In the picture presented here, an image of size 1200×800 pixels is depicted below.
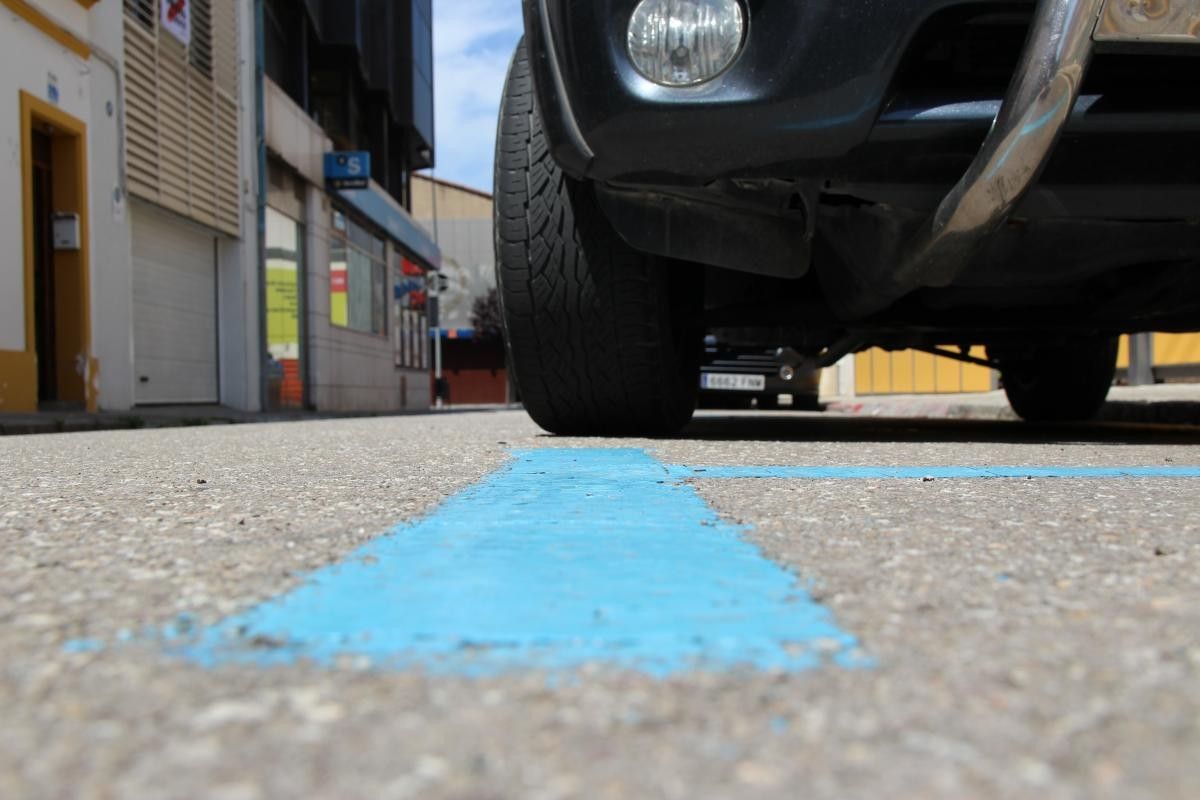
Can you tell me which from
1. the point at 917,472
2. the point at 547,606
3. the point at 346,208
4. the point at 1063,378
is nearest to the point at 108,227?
the point at 346,208

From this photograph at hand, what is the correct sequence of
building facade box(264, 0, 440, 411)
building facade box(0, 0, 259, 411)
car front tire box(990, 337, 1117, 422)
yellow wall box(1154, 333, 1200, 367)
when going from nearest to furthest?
car front tire box(990, 337, 1117, 422) → building facade box(0, 0, 259, 411) → yellow wall box(1154, 333, 1200, 367) → building facade box(264, 0, 440, 411)

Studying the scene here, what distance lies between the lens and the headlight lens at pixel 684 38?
6.88 feet

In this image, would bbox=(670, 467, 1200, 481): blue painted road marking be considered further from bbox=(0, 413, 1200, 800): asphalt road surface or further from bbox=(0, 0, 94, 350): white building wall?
bbox=(0, 0, 94, 350): white building wall

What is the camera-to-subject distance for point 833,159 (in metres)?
2.15

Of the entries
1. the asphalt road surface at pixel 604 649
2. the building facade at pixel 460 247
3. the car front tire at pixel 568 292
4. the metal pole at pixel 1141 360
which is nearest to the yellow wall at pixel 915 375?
the metal pole at pixel 1141 360

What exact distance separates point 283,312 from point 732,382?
6.83 m

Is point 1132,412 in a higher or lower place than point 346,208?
lower

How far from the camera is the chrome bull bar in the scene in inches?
73.1

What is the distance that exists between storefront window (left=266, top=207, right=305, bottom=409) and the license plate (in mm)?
5841

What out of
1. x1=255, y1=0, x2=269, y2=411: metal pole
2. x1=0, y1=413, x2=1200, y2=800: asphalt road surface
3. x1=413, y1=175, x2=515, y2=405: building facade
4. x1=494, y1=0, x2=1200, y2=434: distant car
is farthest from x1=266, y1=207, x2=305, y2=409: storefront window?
x1=413, y1=175, x2=515, y2=405: building facade

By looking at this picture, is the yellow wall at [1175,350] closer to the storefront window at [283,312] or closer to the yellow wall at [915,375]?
the yellow wall at [915,375]

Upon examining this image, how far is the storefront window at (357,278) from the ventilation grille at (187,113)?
380cm

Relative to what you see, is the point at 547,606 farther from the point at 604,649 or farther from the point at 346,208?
the point at 346,208

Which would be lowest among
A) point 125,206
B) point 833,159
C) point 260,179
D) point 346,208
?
point 833,159
